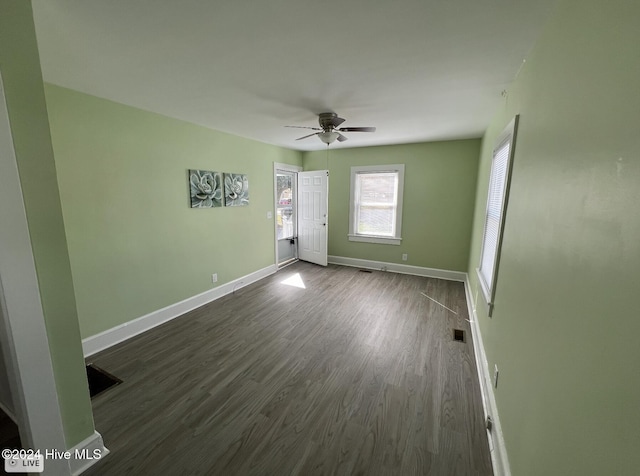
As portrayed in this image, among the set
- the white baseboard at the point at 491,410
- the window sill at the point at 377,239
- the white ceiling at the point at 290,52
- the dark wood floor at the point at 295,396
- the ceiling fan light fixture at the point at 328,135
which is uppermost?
the white ceiling at the point at 290,52

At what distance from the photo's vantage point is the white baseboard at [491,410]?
56.8 inches

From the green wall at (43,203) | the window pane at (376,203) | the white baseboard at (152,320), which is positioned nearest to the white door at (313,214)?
the window pane at (376,203)

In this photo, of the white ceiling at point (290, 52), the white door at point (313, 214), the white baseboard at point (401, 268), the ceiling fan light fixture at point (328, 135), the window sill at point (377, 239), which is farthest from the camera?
the white door at point (313, 214)

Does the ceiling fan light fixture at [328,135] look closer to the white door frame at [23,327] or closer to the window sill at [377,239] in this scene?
the white door frame at [23,327]

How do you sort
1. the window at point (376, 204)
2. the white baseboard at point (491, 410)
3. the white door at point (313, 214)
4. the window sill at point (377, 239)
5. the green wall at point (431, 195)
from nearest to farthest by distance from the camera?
the white baseboard at point (491, 410) < the green wall at point (431, 195) < the window at point (376, 204) < the window sill at point (377, 239) < the white door at point (313, 214)

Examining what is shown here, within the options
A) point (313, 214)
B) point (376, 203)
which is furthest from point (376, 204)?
point (313, 214)

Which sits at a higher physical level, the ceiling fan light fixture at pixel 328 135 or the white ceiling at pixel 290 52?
the white ceiling at pixel 290 52

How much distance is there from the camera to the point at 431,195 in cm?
470

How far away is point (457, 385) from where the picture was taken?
217cm

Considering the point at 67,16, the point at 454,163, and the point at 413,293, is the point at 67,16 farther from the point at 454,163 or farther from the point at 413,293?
the point at 454,163

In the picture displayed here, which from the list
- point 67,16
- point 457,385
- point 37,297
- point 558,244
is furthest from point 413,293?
point 67,16

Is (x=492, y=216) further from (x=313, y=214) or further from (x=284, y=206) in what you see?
(x=284, y=206)

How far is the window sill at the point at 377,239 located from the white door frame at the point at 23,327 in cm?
469

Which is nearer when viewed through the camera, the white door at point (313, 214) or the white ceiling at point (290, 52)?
the white ceiling at point (290, 52)
